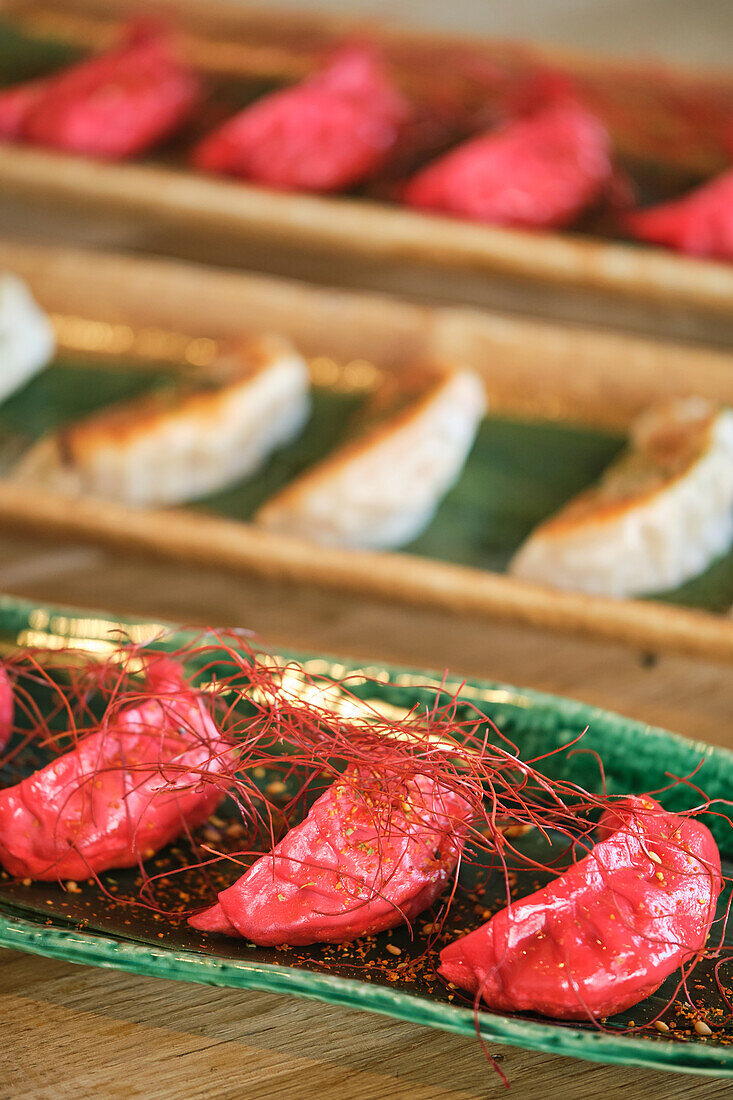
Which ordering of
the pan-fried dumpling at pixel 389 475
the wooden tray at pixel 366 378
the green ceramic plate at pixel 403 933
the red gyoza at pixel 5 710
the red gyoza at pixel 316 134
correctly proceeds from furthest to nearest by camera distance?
the red gyoza at pixel 316 134, the pan-fried dumpling at pixel 389 475, the wooden tray at pixel 366 378, the red gyoza at pixel 5 710, the green ceramic plate at pixel 403 933

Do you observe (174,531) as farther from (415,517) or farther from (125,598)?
(415,517)

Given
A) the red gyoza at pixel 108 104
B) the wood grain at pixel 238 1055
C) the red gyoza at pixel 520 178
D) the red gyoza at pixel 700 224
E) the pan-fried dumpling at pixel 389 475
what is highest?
the red gyoza at pixel 108 104

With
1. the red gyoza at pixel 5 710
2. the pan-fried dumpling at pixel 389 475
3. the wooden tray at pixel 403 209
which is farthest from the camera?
the wooden tray at pixel 403 209

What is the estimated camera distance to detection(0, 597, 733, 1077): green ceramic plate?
866 millimetres

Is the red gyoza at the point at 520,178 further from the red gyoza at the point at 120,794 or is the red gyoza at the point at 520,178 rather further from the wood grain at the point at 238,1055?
the wood grain at the point at 238,1055

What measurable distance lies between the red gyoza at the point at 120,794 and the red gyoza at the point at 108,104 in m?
1.65

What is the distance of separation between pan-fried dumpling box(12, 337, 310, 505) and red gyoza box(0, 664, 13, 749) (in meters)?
0.64

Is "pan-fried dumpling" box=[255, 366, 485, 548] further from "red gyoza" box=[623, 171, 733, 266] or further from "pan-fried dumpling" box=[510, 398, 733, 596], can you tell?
"red gyoza" box=[623, 171, 733, 266]

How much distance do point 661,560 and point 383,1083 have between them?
2.85 ft

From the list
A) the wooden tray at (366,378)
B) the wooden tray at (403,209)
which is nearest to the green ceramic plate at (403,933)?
the wooden tray at (366,378)

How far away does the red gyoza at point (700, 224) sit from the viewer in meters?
2.09

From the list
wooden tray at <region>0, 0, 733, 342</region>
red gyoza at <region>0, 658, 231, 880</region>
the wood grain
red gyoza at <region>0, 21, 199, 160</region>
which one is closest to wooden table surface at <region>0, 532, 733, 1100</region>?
the wood grain

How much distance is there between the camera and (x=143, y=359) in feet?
7.23

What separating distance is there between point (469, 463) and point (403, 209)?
59cm
